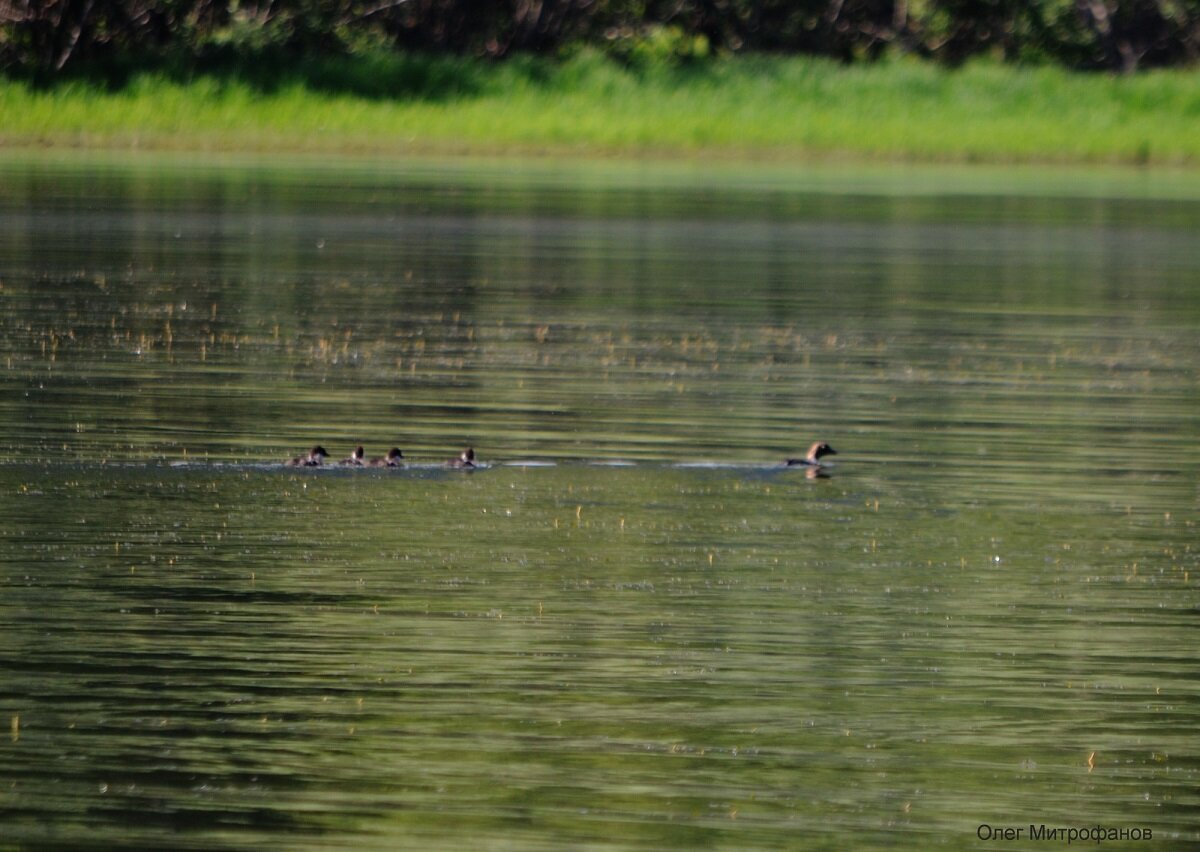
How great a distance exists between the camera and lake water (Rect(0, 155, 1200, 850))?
339 inches

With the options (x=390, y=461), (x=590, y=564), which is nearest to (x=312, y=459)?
(x=390, y=461)

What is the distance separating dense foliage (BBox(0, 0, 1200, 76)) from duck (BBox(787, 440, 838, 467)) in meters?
38.8

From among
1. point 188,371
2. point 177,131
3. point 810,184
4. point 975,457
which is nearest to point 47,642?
point 975,457

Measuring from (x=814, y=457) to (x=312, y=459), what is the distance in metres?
2.96

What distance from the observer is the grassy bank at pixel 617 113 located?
50.5m

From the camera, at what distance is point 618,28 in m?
61.0

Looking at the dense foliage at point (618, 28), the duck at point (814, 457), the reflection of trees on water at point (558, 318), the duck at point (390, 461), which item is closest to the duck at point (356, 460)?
the duck at point (390, 461)

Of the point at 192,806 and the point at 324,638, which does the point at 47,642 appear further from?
the point at 192,806

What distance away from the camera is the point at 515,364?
66.4ft

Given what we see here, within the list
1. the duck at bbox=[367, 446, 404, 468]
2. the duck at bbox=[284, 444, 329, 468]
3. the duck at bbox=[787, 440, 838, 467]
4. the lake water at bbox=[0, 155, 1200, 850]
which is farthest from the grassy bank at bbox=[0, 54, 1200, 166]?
the duck at bbox=[284, 444, 329, 468]

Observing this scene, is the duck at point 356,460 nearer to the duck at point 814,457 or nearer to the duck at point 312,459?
the duck at point 312,459

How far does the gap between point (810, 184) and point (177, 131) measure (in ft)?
43.0

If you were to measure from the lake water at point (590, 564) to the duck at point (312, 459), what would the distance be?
0.07 metres

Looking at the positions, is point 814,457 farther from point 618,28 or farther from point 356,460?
point 618,28
